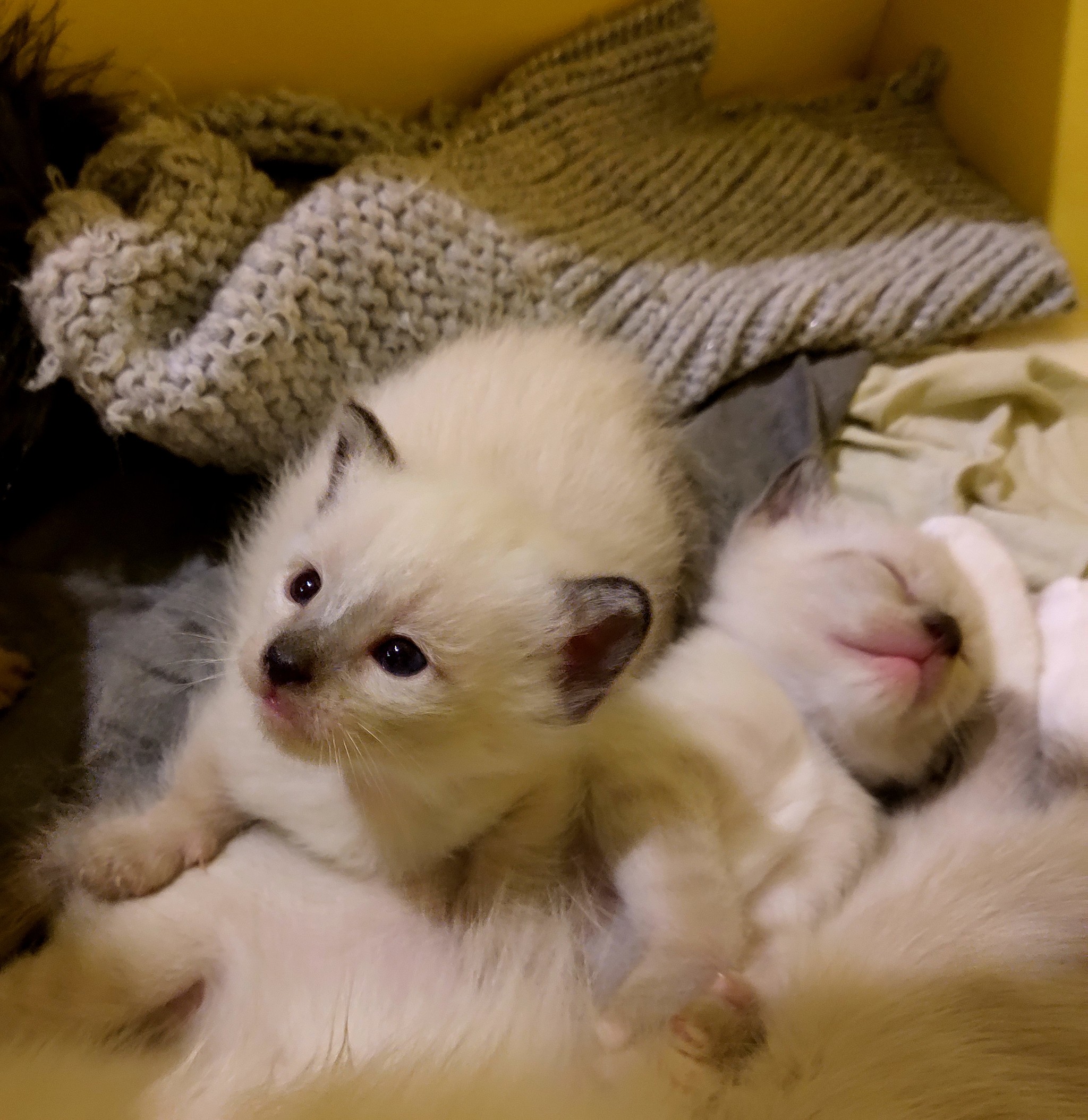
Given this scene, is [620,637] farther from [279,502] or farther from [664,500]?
[279,502]

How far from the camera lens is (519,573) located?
839 millimetres

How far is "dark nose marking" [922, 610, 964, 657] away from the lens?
0.99 meters

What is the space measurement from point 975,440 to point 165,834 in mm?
1049

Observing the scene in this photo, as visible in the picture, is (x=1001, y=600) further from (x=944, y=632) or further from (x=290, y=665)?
(x=290, y=665)

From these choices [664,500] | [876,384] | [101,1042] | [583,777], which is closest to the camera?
[101,1042]

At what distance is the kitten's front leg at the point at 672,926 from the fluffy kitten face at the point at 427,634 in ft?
0.57

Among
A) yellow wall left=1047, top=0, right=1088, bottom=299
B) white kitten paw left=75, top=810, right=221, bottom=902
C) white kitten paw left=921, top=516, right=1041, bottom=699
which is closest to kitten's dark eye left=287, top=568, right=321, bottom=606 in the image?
white kitten paw left=75, top=810, right=221, bottom=902

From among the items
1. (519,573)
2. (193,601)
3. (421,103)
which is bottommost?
(193,601)

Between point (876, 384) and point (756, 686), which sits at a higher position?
point (876, 384)

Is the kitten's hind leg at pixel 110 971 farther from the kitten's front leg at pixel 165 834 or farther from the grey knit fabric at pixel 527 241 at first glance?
the grey knit fabric at pixel 527 241

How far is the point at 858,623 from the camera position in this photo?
1024 mm

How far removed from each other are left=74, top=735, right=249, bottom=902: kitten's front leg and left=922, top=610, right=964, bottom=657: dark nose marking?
737mm

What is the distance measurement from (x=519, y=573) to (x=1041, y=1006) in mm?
590

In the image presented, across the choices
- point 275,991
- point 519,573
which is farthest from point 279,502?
point 275,991
